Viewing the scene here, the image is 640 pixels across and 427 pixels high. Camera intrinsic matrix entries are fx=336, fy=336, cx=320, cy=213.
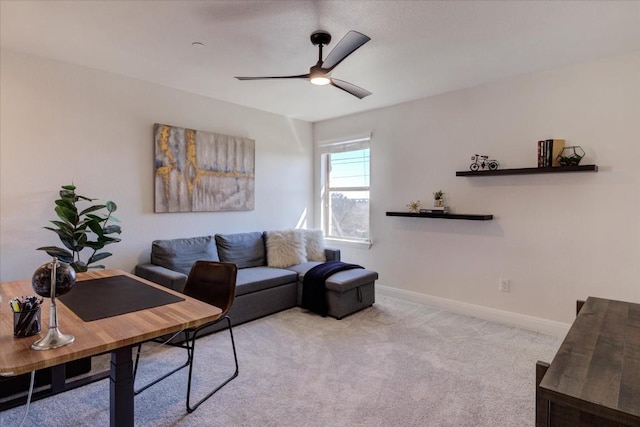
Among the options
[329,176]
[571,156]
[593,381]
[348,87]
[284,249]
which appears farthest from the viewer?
[329,176]

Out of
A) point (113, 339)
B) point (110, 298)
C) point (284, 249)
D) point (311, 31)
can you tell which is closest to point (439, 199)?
point (284, 249)

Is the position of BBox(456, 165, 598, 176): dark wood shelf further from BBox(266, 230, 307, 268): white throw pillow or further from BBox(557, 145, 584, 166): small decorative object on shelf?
BBox(266, 230, 307, 268): white throw pillow

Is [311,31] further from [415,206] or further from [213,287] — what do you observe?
[415,206]

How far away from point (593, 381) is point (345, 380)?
163cm

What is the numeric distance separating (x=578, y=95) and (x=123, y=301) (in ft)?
12.7

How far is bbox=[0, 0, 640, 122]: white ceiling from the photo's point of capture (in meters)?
2.13

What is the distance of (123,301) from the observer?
1.73m

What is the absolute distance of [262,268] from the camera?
4.01 metres

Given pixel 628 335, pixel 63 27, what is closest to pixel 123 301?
pixel 63 27

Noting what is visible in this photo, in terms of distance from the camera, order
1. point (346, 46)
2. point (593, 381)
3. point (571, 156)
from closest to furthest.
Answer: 1. point (593, 381)
2. point (346, 46)
3. point (571, 156)

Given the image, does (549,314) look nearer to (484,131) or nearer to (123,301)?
(484,131)

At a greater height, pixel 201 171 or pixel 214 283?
pixel 201 171

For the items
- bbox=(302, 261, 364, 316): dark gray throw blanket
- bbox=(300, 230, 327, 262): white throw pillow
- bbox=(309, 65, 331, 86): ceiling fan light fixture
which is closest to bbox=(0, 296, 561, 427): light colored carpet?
bbox=(302, 261, 364, 316): dark gray throw blanket

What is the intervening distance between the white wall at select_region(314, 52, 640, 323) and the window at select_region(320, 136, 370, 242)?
228 mm
